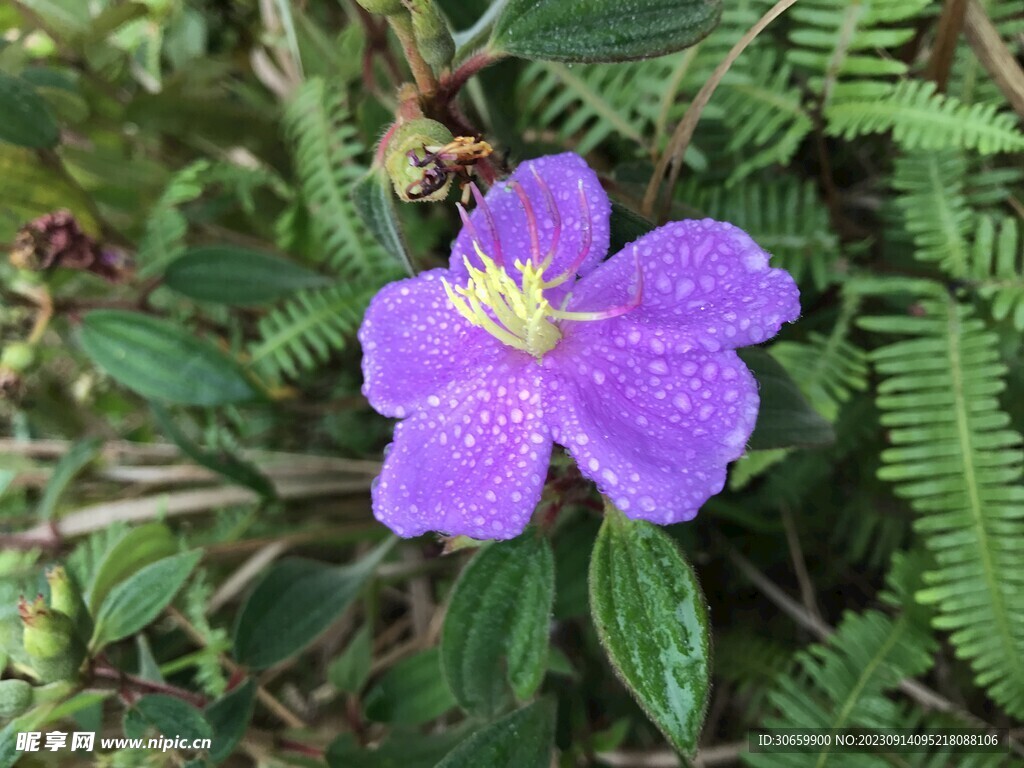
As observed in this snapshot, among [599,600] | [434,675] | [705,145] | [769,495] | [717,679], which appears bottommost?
[717,679]

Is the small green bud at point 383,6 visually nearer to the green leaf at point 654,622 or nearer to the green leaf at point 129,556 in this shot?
the green leaf at point 654,622

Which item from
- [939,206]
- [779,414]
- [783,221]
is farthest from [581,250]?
[939,206]

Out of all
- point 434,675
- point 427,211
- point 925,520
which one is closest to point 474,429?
point 434,675

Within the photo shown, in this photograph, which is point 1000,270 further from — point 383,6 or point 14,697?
point 14,697

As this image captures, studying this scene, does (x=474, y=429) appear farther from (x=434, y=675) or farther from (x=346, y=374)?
(x=346, y=374)

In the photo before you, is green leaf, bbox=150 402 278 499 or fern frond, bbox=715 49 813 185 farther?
green leaf, bbox=150 402 278 499

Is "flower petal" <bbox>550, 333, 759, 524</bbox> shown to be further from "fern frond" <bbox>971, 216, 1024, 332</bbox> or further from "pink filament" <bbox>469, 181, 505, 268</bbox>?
"fern frond" <bbox>971, 216, 1024, 332</bbox>

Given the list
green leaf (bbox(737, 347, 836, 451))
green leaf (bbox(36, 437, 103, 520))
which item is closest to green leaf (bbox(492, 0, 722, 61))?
green leaf (bbox(737, 347, 836, 451))
